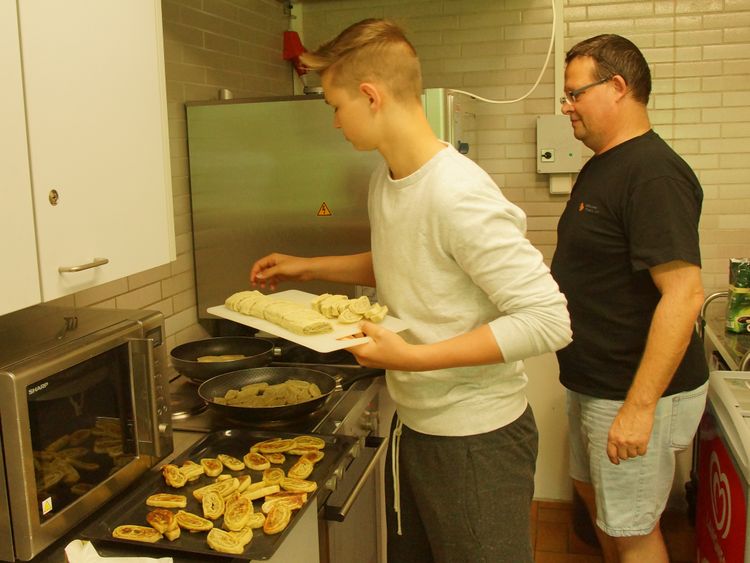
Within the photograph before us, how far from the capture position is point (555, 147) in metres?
3.47

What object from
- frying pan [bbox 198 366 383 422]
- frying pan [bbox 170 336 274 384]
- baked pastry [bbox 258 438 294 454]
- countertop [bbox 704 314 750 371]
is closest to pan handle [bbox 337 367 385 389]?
frying pan [bbox 198 366 383 422]

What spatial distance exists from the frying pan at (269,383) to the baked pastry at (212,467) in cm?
18

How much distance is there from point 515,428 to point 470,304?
0.99ft

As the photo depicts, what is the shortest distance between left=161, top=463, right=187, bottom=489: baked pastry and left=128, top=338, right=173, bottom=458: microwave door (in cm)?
4

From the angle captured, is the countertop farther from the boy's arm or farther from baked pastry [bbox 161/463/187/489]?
baked pastry [bbox 161/463/187/489]

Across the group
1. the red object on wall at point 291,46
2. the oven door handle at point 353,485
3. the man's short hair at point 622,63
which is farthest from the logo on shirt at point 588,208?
the red object on wall at point 291,46

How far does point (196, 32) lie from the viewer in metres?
2.63

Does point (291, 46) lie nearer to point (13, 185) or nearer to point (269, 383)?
point (269, 383)

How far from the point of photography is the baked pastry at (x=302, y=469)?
63.1 inches

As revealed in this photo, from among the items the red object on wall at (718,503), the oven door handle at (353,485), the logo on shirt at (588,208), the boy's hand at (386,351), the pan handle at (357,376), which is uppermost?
the logo on shirt at (588,208)

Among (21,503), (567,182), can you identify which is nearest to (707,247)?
(567,182)

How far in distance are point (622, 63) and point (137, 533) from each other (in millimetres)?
1798

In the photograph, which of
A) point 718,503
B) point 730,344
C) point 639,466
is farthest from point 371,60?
point 730,344

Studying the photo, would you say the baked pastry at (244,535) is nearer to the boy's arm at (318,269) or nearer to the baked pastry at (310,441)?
the baked pastry at (310,441)
